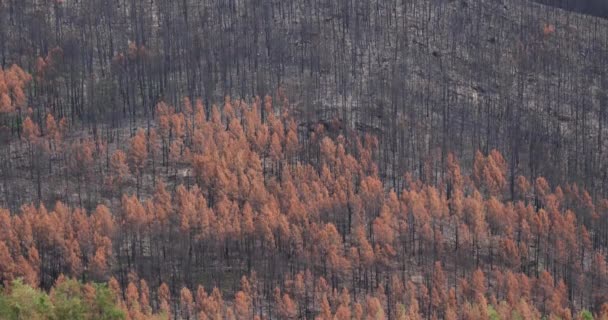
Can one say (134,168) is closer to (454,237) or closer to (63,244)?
(63,244)

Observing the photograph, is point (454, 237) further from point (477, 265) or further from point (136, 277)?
point (136, 277)

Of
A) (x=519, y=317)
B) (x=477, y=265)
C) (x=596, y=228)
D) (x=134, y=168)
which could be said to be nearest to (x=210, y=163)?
(x=134, y=168)

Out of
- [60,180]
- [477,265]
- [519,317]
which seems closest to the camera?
[519,317]

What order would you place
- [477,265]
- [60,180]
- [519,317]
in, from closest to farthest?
[519,317] < [477,265] < [60,180]

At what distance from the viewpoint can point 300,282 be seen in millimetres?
164625

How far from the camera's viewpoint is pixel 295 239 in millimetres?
175875

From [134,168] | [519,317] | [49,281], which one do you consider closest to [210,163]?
[134,168]

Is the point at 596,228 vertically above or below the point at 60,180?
below

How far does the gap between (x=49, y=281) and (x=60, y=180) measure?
103 feet

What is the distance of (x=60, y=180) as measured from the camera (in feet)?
620

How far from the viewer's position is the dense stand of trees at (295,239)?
162250 millimetres

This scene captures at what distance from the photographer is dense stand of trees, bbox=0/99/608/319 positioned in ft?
532

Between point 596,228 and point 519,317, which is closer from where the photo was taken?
point 519,317

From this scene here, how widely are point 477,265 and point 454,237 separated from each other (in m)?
8.56
